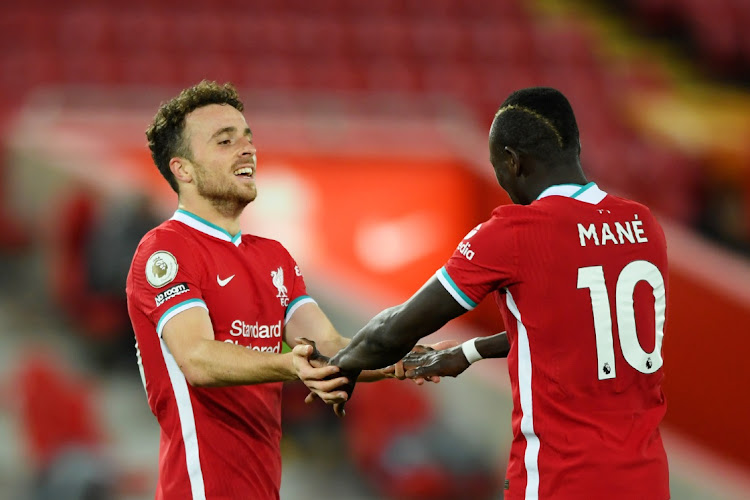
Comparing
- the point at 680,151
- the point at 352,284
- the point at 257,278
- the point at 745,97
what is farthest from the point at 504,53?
the point at 257,278

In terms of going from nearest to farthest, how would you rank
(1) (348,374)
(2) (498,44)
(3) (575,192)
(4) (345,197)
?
(3) (575,192) → (1) (348,374) → (4) (345,197) → (2) (498,44)

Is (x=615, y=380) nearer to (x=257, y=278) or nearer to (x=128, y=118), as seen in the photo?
(x=257, y=278)

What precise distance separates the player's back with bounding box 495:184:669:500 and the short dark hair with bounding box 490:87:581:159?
0.54 ft

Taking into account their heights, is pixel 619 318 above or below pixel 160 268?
below

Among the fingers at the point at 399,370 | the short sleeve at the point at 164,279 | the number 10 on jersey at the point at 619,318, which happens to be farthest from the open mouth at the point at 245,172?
the number 10 on jersey at the point at 619,318

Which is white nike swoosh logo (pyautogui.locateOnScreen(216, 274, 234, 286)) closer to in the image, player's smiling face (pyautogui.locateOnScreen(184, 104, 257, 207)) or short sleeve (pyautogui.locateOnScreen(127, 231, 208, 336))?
short sleeve (pyautogui.locateOnScreen(127, 231, 208, 336))

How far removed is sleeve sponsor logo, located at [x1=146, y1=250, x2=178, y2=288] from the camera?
3.38 m

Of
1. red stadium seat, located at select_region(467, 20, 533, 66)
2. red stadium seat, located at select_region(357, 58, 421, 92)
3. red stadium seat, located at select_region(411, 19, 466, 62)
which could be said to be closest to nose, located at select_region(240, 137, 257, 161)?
red stadium seat, located at select_region(357, 58, 421, 92)

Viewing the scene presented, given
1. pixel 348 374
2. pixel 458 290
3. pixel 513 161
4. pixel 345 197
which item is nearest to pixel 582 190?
pixel 513 161

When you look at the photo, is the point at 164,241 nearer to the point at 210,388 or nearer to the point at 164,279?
the point at 164,279

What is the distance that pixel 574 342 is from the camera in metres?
2.99

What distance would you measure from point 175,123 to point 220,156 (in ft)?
0.73

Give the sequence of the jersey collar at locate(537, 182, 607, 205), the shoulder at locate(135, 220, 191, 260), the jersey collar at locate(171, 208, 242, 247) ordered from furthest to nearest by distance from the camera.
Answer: the jersey collar at locate(171, 208, 242, 247) < the shoulder at locate(135, 220, 191, 260) < the jersey collar at locate(537, 182, 607, 205)

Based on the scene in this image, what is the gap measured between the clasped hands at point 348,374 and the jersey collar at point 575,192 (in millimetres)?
848
